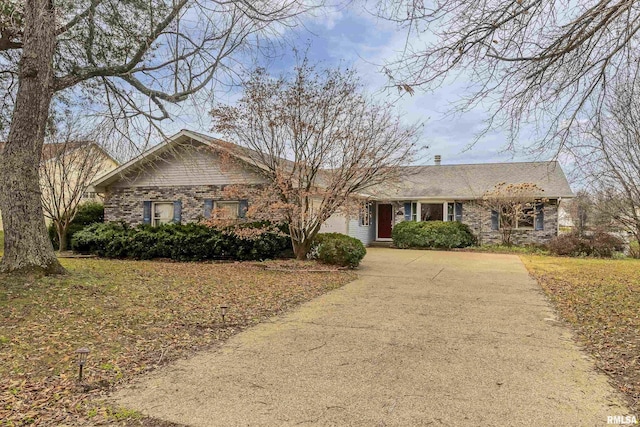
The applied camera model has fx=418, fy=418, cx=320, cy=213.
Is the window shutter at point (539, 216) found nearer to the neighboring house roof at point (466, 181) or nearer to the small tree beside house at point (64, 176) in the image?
the neighboring house roof at point (466, 181)

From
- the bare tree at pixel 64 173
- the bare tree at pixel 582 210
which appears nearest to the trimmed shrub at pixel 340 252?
the bare tree at pixel 64 173

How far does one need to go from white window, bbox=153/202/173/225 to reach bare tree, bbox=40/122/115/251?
230 centimetres

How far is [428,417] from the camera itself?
3.06m

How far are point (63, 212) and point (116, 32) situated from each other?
9.93 meters

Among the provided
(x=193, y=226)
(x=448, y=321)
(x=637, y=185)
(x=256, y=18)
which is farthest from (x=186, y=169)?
(x=637, y=185)

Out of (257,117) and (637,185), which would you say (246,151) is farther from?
(637,185)

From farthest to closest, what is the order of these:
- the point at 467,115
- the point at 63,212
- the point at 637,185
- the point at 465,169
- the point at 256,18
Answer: the point at 465,169, the point at 63,212, the point at 637,185, the point at 256,18, the point at 467,115

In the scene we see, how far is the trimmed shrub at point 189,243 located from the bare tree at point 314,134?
1501mm

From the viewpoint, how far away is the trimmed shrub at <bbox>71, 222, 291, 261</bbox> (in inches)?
492

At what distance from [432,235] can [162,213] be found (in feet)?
37.3

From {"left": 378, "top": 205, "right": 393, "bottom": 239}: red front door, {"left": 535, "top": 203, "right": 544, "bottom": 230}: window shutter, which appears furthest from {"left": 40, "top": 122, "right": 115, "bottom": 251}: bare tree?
{"left": 535, "top": 203, "right": 544, "bottom": 230}: window shutter

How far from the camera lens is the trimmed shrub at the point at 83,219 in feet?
52.5

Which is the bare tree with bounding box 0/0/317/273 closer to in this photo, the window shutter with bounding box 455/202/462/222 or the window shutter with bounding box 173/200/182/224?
the window shutter with bounding box 173/200/182/224

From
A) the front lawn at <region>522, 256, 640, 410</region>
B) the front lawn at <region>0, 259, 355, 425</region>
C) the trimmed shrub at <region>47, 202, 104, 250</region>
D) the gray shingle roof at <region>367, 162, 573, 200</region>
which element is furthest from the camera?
the gray shingle roof at <region>367, 162, 573, 200</region>
